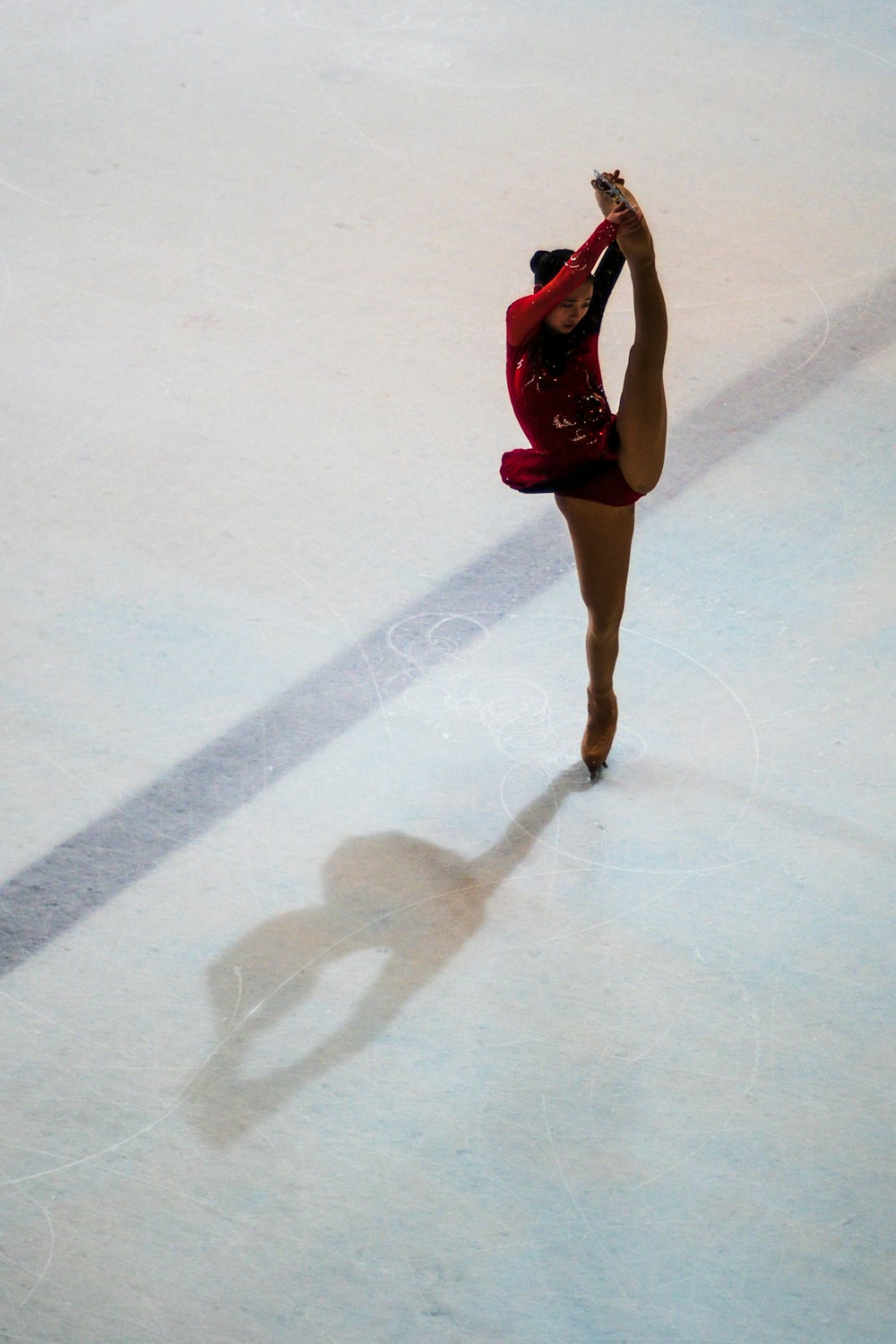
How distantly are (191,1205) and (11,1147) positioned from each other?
1.22 ft

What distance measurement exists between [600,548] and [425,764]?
73cm

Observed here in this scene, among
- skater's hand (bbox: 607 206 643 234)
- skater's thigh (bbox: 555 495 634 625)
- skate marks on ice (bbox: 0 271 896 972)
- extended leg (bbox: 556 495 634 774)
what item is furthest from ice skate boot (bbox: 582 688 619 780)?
skater's hand (bbox: 607 206 643 234)

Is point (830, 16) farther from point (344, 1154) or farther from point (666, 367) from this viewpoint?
point (344, 1154)

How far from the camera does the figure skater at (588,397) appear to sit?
299 centimetres

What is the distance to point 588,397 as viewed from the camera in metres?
3.16

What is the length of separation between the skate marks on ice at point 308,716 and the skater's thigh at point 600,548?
691mm

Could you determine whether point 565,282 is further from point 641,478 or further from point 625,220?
point 641,478

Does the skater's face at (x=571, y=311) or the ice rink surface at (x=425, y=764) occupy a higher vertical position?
the skater's face at (x=571, y=311)

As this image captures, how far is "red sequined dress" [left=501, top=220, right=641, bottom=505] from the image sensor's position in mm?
3109

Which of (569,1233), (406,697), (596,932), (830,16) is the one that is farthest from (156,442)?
(830,16)

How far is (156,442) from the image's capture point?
4.78 m

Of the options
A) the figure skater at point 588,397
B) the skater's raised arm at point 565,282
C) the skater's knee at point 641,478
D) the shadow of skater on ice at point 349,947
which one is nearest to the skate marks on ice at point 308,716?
the shadow of skater on ice at point 349,947

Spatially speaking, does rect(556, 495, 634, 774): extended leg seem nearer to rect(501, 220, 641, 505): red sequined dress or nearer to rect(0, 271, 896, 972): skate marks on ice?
rect(501, 220, 641, 505): red sequined dress

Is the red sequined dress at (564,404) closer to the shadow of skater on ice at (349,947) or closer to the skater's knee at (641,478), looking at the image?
the skater's knee at (641,478)
